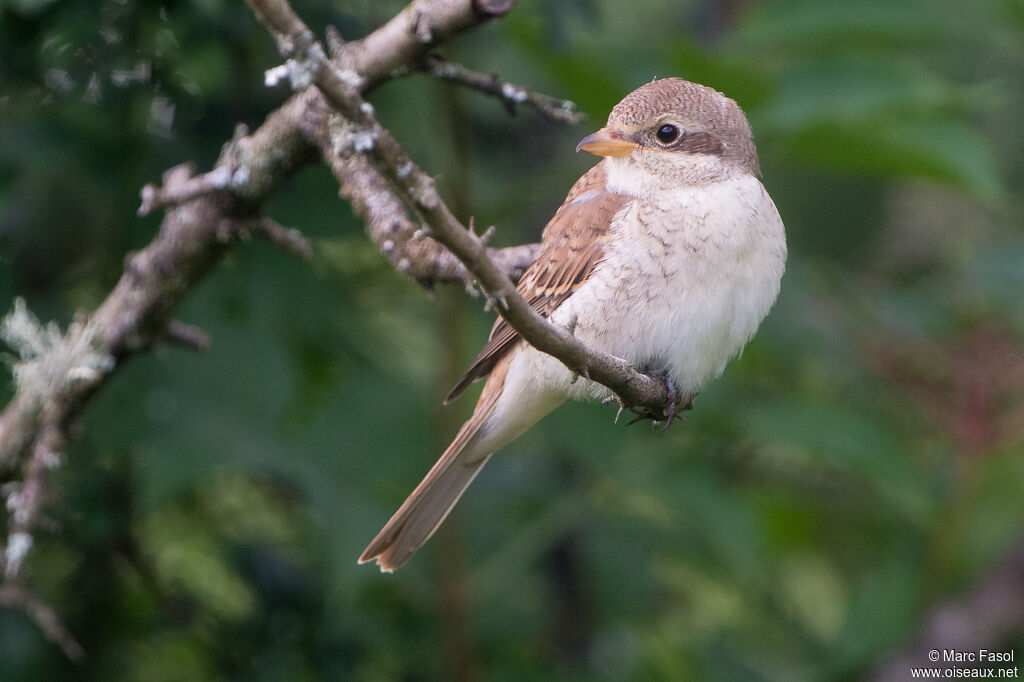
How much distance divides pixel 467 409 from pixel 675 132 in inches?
56.1

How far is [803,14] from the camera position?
3.73 meters

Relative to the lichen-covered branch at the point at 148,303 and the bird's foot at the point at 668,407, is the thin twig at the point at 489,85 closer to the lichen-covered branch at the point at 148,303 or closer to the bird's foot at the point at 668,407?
→ the lichen-covered branch at the point at 148,303

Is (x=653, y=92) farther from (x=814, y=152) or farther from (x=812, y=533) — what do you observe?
(x=812, y=533)

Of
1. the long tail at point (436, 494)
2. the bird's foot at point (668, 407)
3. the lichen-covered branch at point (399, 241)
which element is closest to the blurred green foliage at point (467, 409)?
the long tail at point (436, 494)

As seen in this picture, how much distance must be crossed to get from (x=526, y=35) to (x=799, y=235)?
2.14 metres

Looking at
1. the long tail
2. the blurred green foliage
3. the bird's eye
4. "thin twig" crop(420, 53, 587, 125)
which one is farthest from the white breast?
the blurred green foliage

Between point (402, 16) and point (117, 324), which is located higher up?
point (402, 16)

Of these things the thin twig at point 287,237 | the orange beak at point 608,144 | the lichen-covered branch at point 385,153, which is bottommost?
the orange beak at point 608,144

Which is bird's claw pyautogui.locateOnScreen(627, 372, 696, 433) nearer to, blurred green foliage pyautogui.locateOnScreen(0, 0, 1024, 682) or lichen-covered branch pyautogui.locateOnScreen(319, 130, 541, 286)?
lichen-covered branch pyautogui.locateOnScreen(319, 130, 541, 286)

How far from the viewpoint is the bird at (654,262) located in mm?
2646

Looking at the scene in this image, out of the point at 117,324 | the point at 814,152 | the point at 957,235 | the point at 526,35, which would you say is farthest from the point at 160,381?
the point at 957,235

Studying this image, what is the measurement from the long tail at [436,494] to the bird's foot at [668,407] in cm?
44

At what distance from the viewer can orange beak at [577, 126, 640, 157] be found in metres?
2.55

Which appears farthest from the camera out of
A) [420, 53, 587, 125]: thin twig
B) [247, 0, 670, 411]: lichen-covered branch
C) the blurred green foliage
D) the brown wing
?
the blurred green foliage
